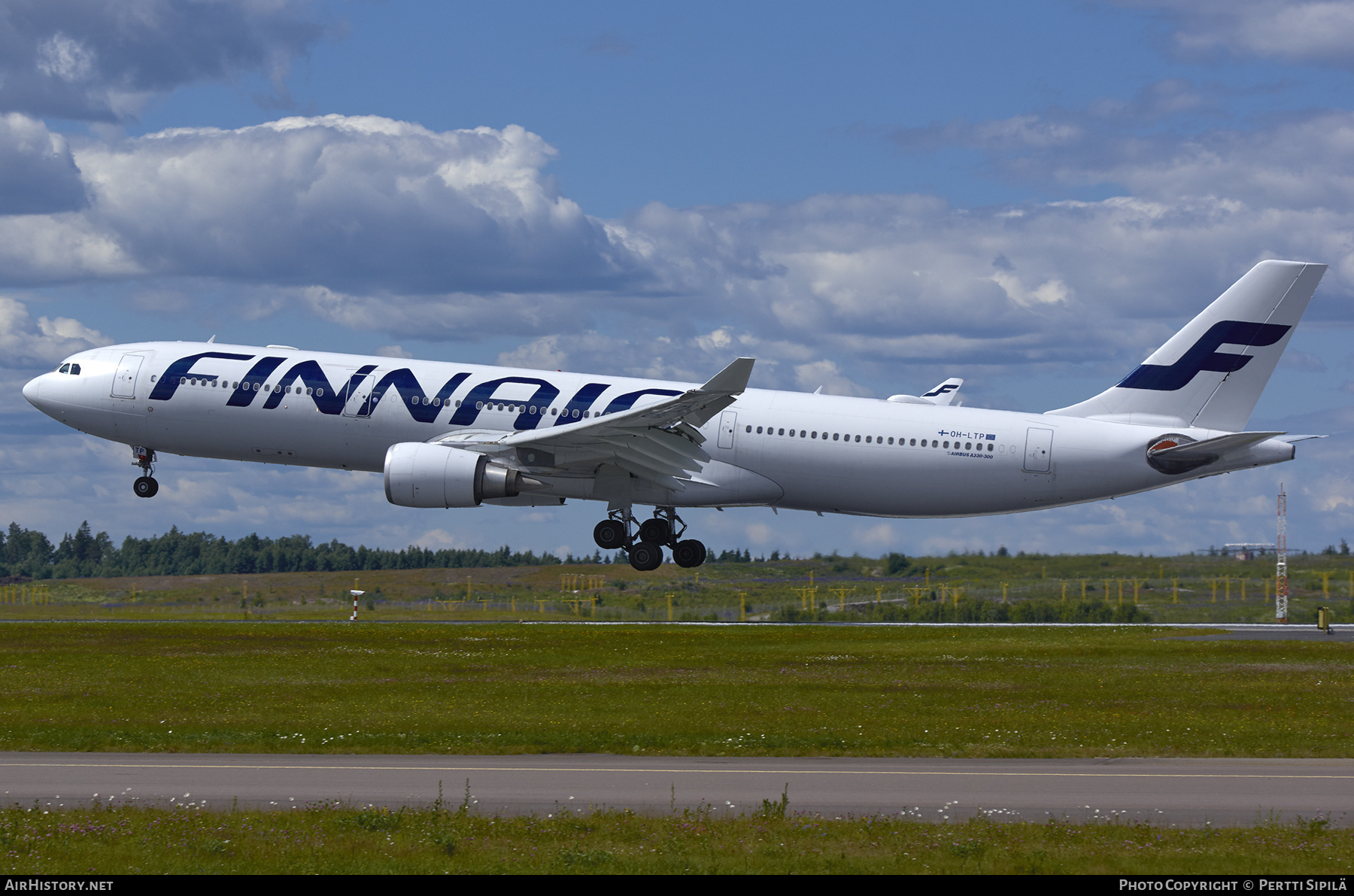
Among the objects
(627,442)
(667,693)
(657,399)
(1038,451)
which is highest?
(657,399)

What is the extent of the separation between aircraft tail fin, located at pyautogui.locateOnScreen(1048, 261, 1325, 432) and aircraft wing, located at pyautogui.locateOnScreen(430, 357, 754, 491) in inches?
540

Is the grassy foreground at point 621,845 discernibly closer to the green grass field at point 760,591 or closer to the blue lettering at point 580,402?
the blue lettering at point 580,402

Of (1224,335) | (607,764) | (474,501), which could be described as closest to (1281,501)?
(1224,335)

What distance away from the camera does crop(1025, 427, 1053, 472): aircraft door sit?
39.8 meters

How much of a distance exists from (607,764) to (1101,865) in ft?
25.5

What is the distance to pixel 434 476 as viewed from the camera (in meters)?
37.7

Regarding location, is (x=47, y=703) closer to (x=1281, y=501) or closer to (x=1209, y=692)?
(x=1209, y=692)

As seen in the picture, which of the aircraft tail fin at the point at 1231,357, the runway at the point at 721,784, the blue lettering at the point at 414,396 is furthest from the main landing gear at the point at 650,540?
the runway at the point at 721,784

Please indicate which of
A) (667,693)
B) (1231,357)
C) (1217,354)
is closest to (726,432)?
(667,693)

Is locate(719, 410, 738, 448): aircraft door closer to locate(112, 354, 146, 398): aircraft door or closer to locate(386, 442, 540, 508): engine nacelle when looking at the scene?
locate(386, 442, 540, 508): engine nacelle

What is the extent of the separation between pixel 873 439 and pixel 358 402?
15.9m

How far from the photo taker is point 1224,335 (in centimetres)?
4141

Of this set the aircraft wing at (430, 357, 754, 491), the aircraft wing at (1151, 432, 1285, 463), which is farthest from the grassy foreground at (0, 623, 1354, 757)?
the aircraft wing at (1151, 432, 1285, 463)

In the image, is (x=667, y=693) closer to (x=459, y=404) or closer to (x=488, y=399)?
(x=488, y=399)
